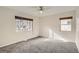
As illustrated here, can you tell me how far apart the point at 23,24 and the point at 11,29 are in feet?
1.86

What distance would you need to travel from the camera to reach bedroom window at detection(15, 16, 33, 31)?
305cm

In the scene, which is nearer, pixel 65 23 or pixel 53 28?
pixel 65 23

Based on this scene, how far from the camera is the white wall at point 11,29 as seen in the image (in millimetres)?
3033

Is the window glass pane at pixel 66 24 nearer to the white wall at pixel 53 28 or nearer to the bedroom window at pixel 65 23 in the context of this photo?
the bedroom window at pixel 65 23

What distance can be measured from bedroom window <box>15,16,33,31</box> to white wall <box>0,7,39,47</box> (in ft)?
0.46

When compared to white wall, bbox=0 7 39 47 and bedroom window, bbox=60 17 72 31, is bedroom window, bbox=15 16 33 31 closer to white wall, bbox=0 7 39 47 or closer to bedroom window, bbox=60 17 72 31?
white wall, bbox=0 7 39 47

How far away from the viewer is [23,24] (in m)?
3.04

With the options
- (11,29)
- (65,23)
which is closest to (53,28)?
(65,23)

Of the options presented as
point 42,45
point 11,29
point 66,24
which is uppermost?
point 66,24

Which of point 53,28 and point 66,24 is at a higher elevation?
point 66,24

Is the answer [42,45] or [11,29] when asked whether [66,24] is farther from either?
[11,29]
